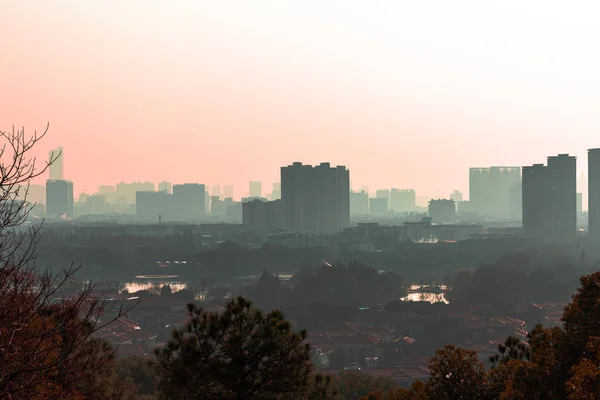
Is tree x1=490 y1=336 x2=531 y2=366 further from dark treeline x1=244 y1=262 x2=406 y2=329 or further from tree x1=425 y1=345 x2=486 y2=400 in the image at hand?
dark treeline x1=244 y1=262 x2=406 y2=329

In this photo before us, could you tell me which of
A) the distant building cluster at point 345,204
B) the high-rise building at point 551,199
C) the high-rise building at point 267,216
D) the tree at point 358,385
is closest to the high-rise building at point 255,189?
the distant building cluster at point 345,204

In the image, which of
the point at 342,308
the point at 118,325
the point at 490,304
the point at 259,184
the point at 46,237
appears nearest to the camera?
the point at 118,325

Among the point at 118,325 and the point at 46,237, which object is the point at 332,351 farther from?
the point at 46,237

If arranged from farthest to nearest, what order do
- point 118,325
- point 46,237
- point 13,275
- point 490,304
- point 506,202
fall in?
1. point 506,202
2. point 46,237
3. point 490,304
4. point 118,325
5. point 13,275

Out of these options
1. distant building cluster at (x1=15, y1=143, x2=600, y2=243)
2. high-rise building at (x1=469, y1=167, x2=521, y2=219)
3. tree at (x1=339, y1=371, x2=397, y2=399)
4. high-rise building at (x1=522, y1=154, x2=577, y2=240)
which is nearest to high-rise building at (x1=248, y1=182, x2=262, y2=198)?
distant building cluster at (x1=15, y1=143, x2=600, y2=243)

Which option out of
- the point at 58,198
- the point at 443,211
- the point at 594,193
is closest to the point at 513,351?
the point at 594,193

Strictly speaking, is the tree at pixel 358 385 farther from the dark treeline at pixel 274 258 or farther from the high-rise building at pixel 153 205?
the high-rise building at pixel 153 205

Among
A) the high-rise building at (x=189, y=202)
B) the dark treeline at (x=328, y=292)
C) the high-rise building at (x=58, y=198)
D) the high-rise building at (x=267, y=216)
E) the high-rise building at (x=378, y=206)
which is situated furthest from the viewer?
the high-rise building at (x=378, y=206)

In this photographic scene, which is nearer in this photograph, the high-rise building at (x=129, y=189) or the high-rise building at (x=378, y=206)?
the high-rise building at (x=378, y=206)

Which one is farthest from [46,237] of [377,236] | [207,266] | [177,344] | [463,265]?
[177,344]
